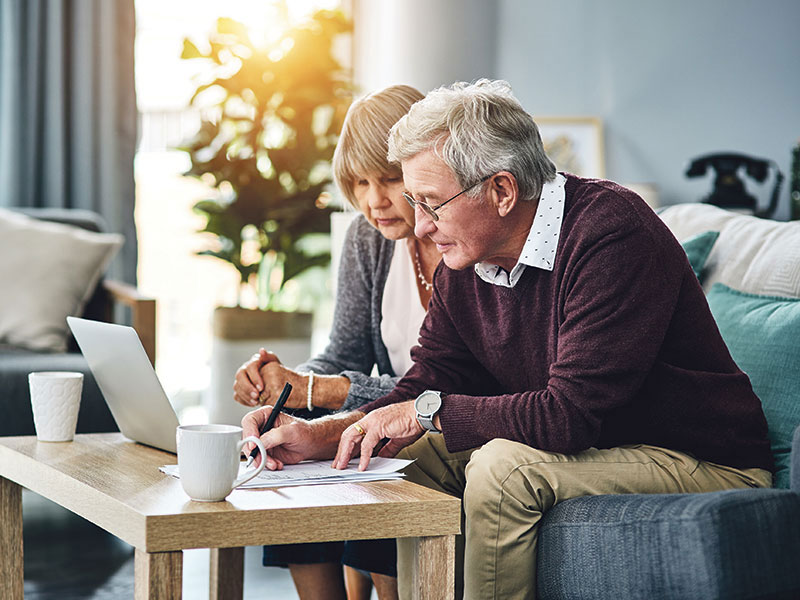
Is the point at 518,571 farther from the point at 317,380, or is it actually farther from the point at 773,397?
the point at 317,380

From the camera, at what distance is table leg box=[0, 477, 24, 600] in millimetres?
1630

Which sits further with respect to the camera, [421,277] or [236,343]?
[236,343]

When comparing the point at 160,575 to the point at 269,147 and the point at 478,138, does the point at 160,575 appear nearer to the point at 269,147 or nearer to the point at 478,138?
the point at 478,138

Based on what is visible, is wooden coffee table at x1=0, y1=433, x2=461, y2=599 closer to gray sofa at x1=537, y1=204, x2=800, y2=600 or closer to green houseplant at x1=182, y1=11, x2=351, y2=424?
gray sofa at x1=537, y1=204, x2=800, y2=600

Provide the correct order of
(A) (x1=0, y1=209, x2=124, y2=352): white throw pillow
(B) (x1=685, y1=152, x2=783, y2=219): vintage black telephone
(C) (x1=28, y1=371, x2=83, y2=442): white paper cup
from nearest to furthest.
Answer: (C) (x1=28, y1=371, x2=83, y2=442): white paper cup
(A) (x1=0, y1=209, x2=124, y2=352): white throw pillow
(B) (x1=685, y1=152, x2=783, y2=219): vintage black telephone

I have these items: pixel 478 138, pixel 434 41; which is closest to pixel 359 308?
pixel 478 138

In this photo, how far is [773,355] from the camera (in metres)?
1.62

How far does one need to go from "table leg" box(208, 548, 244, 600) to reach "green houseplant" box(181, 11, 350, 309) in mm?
1903

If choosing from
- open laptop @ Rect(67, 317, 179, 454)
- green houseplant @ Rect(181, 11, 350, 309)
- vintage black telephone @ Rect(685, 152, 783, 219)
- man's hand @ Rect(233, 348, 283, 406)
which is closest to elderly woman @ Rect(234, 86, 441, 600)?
man's hand @ Rect(233, 348, 283, 406)

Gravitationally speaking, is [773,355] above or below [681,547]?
above

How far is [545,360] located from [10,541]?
91cm

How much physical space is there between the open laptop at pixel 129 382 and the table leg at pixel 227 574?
0.33m

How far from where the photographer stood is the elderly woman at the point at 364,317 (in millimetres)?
1816

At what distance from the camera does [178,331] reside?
4.45 metres
